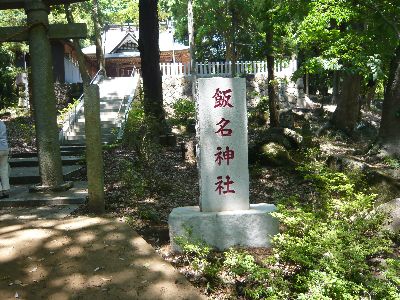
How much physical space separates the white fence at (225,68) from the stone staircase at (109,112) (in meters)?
2.70

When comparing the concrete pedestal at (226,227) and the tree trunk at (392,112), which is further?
the tree trunk at (392,112)

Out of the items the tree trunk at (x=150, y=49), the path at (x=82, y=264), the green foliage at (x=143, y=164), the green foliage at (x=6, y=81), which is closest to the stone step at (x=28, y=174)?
the green foliage at (x=143, y=164)

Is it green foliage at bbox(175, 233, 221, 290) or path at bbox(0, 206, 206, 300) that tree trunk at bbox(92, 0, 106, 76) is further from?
Answer: green foliage at bbox(175, 233, 221, 290)

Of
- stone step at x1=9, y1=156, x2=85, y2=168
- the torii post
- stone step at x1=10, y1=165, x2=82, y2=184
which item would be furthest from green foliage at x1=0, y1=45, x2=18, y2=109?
the torii post

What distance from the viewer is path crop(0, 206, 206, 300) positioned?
389 cm

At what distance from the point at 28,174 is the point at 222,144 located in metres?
5.40

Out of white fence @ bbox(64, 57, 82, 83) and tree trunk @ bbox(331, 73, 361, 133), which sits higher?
white fence @ bbox(64, 57, 82, 83)

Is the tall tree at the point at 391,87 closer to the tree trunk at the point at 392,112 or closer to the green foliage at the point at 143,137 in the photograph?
the tree trunk at the point at 392,112

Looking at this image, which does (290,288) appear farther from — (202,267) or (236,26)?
(236,26)

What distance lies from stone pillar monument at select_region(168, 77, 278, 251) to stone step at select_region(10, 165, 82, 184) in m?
4.30

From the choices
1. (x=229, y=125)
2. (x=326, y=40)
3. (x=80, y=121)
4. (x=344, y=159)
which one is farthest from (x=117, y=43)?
(x=229, y=125)

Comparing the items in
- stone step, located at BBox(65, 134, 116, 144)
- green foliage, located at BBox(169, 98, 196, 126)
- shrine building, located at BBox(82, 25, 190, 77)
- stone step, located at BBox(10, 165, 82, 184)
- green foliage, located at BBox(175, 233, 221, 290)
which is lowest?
green foliage, located at BBox(175, 233, 221, 290)

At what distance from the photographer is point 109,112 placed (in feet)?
57.6

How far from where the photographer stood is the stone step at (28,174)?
841cm
